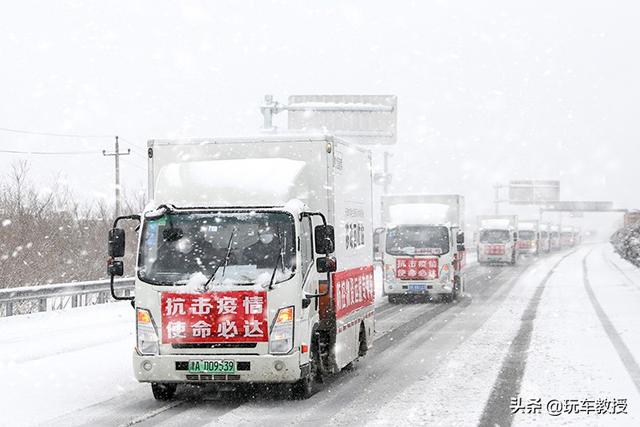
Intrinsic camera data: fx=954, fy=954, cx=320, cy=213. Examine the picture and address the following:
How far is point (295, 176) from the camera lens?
1073 centimetres

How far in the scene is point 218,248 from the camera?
10.2 meters

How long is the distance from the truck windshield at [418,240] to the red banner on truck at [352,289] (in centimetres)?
1251

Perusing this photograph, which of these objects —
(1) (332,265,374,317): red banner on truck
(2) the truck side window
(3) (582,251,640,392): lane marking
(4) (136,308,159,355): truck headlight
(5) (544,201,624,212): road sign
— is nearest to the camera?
(4) (136,308,159,355): truck headlight

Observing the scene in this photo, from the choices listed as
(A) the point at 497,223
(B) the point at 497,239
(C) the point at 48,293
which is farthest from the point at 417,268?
(A) the point at 497,223

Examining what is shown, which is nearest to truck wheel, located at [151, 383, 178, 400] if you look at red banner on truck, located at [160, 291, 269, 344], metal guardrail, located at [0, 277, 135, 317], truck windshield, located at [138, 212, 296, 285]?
red banner on truck, located at [160, 291, 269, 344]

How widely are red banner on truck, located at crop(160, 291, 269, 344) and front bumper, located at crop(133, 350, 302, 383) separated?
0.67ft

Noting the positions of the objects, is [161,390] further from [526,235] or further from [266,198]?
[526,235]

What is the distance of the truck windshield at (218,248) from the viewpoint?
10.0 metres

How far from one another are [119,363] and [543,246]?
73.5 meters

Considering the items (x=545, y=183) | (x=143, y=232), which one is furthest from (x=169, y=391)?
(x=545, y=183)

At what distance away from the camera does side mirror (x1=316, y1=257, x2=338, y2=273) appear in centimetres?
1036

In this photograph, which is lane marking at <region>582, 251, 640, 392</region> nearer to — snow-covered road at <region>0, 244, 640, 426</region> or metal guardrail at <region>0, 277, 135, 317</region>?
snow-covered road at <region>0, 244, 640, 426</region>

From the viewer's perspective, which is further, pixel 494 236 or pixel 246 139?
pixel 494 236

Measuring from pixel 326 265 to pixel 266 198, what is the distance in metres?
0.98
